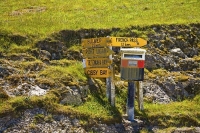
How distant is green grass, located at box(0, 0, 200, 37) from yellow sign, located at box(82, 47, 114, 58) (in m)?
3.55

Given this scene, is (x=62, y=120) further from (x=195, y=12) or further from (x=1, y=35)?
(x=195, y=12)

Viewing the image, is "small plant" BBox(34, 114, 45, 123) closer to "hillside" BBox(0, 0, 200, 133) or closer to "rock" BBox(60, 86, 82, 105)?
"hillside" BBox(0, 0, 200, 133)

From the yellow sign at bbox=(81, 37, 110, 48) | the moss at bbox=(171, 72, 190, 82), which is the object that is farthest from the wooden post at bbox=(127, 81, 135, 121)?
the moss at bbox=(171, 72, 190, 82)

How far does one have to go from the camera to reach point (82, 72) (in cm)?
1560

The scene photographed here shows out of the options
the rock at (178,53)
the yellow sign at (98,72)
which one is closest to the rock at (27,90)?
the yellow sign at (98,72)

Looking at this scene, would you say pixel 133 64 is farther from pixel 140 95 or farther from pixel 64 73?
pixel 64 73

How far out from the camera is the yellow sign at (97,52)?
14352mm

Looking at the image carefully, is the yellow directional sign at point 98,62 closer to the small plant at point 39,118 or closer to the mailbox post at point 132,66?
the mailbox post at point 132,66

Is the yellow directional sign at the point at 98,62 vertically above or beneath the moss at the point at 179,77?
above

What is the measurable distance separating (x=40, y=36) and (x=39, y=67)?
2.43 meters

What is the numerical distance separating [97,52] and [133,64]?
5.49ft

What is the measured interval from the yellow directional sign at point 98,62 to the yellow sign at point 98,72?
180mm

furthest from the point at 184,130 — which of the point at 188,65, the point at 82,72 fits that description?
the point at 188,65

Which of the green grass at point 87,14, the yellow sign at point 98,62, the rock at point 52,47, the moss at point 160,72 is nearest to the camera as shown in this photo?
the yellow sign at point 98,62
